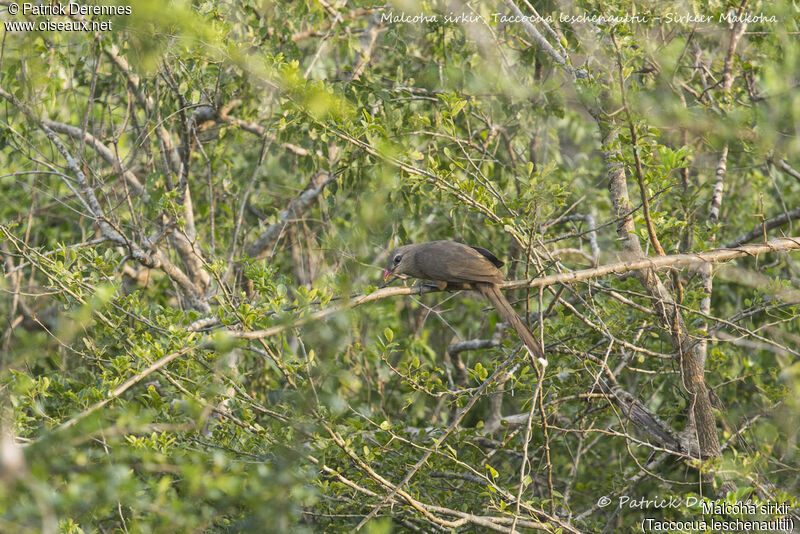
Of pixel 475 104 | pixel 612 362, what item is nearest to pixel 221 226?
pixel 475 104

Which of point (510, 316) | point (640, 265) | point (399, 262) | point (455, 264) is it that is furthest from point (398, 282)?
point (640, 265)

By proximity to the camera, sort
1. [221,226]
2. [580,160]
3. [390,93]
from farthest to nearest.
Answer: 1. [580,160]
2. [221,226]
3. [390,93]

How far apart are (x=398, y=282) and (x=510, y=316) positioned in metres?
2.04

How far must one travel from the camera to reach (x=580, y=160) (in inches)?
332

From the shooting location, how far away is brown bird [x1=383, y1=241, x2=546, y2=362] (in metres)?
4.77

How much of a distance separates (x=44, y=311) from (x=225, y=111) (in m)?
2.77

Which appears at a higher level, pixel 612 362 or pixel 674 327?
pixel 674 327

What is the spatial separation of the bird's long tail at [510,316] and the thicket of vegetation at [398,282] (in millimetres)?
107

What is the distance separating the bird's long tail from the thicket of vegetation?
4.2 inches

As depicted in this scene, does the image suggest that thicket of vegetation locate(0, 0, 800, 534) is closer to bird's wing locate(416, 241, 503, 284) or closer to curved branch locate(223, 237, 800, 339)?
curved branch locate(223, 237, 800, 339)

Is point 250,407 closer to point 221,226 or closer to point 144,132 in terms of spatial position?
point 144,132

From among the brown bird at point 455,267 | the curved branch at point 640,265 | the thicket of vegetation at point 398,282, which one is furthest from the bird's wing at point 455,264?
the curved branch at point 640,265

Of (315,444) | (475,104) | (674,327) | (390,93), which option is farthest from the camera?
(475,104)

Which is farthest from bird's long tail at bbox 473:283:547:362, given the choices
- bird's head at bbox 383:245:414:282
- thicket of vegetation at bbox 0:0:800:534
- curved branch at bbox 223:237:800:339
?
bird's head at bbox 383:245:414:282
